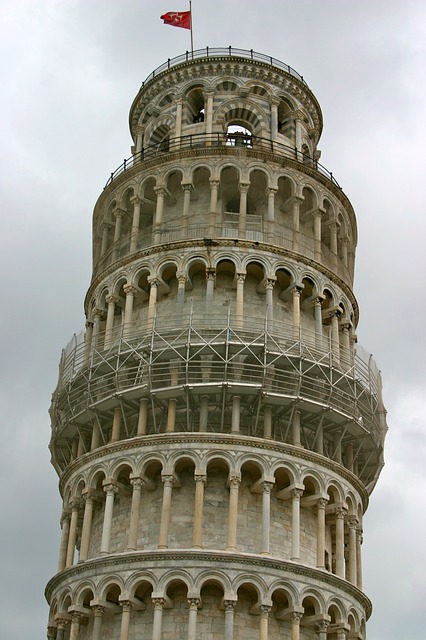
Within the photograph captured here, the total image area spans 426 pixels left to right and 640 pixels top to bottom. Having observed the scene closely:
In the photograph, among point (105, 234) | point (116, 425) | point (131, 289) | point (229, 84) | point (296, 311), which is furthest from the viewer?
point (229, 84)

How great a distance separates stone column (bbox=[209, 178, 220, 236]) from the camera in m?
40.7

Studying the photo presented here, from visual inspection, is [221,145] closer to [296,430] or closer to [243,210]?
[243,210]

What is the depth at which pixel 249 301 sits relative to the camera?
39.7 metres

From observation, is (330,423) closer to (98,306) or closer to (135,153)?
(98,306)

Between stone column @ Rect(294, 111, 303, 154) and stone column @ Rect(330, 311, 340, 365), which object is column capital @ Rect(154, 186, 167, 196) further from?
stone column @ Rect(330, 311, 340, 365)

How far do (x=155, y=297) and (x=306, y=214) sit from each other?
27.6 feet

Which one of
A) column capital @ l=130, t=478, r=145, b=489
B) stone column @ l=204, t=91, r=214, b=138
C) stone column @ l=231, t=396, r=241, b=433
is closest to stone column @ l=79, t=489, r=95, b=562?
column capital @ l=130, t=478, r=145, b=489

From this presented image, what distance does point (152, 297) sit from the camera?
39656mm

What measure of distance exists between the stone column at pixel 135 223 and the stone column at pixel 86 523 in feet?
35.5

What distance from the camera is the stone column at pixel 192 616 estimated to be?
104 ft

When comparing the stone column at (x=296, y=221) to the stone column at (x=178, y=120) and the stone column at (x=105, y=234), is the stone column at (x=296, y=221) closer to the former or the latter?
the stone column at (x=178, y=120)

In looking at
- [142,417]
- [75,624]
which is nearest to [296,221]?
[142,417]

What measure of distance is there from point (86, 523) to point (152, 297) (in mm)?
9438

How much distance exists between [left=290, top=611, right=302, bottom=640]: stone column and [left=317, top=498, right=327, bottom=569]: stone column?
7.79 feet
